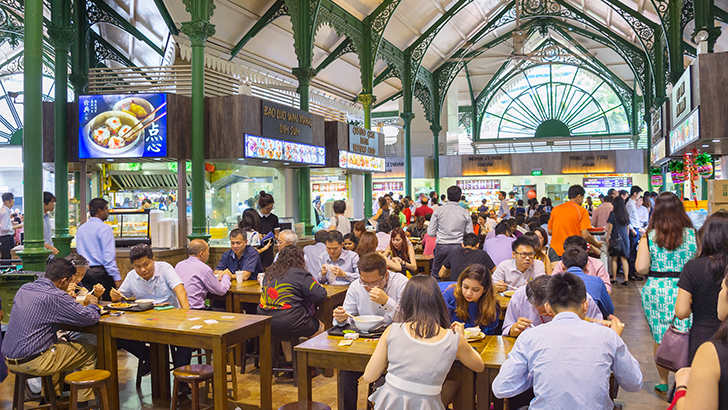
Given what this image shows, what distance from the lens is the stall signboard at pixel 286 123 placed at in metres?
9.11

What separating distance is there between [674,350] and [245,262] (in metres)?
4.08

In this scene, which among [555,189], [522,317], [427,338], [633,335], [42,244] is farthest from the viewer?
[555,189]

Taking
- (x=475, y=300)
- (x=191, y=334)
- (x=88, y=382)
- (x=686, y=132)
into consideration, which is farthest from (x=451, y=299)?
(x=686, y=132)

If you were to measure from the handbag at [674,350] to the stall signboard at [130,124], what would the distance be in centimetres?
691

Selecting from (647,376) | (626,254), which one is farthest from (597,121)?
(647,376)

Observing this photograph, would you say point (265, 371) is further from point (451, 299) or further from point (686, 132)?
point (686, 132)

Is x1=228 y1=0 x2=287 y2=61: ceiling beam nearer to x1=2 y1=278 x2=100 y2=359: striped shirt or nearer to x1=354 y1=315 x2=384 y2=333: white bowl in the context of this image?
x1=2 y1=278 x2=100 y2=359: striped shirt

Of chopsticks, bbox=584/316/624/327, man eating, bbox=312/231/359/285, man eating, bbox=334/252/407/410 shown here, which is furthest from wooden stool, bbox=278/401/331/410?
man eating, bbox=312/231/359/285

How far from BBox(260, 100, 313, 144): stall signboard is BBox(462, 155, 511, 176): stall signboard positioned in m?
12.1

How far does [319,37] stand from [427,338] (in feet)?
44.2

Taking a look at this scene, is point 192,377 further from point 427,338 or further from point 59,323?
point 427,338

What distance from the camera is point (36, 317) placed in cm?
392

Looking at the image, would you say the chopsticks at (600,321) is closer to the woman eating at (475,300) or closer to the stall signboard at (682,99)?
the woman eating at (475,300)

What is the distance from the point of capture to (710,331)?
3.29 metres
